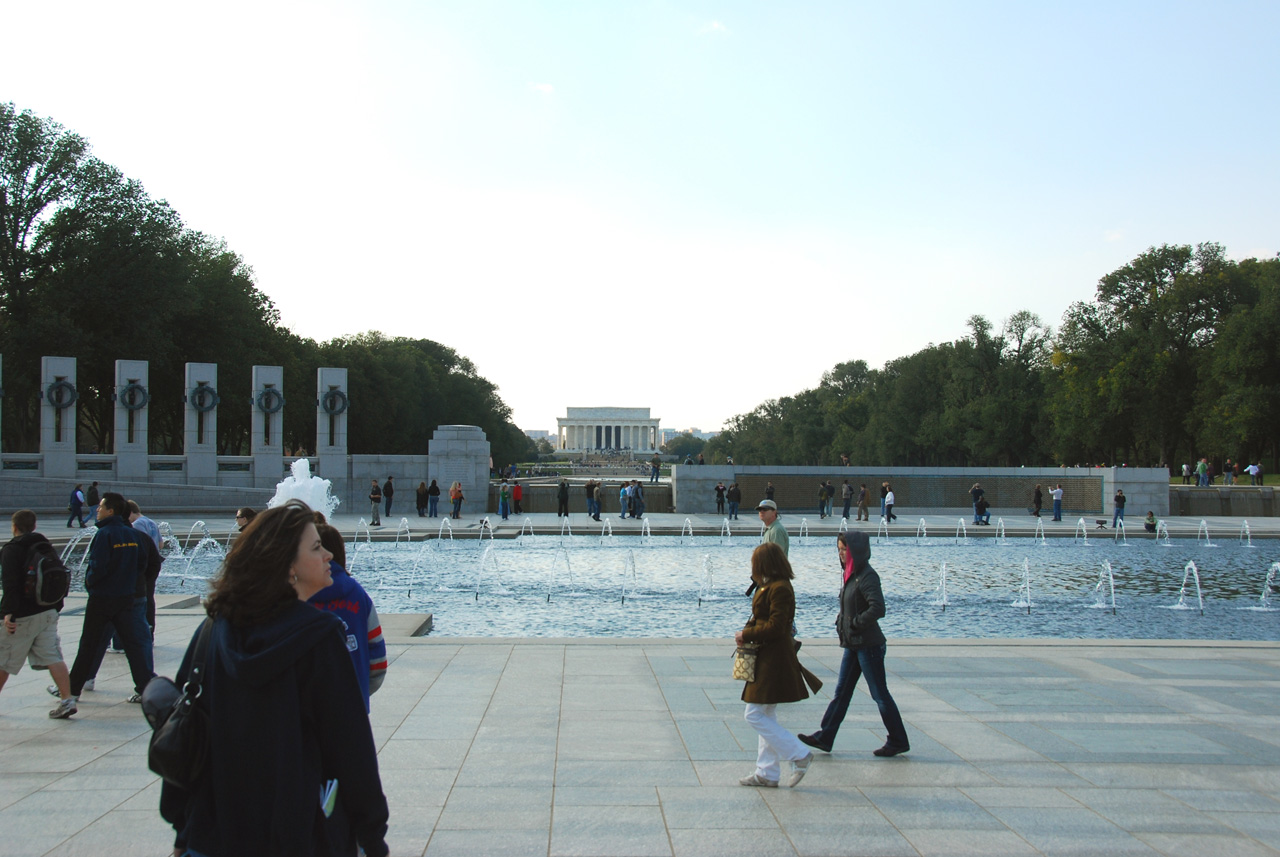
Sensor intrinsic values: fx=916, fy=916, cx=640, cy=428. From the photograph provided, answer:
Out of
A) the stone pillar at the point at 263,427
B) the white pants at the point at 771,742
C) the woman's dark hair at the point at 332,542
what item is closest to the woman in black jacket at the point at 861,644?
the white pants at the point at 771,742

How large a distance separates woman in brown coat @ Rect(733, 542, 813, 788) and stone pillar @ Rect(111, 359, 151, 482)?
31.3 m

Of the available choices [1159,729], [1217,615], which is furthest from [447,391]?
[1159,729]

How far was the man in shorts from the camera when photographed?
668cm

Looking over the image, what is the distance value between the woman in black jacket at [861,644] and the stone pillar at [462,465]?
28.9 meters

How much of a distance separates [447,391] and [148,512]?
41955mm

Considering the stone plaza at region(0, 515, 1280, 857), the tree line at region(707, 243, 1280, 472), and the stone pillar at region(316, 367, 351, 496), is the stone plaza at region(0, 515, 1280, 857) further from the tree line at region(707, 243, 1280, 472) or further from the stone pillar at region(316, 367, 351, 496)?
the tree line at region(707, 243, 1280, 472)

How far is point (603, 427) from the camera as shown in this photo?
165m

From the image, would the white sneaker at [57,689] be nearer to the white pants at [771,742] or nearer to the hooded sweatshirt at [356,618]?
the hooded sweatshirt at [356,618]

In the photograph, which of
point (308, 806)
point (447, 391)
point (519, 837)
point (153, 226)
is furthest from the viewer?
point (447, 391)

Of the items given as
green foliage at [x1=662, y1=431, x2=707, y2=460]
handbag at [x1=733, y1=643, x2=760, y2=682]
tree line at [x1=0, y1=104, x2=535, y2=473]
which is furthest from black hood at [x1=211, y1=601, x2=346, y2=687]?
green foliage at [x1=662, y1=431, x2=707, y2=460]

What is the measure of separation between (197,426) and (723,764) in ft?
104

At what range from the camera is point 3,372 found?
35750mm

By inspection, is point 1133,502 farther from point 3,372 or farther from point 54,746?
point 3,372

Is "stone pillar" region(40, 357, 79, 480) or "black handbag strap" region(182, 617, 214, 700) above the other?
"stone pillar" region(40, 357, 79, 480)
